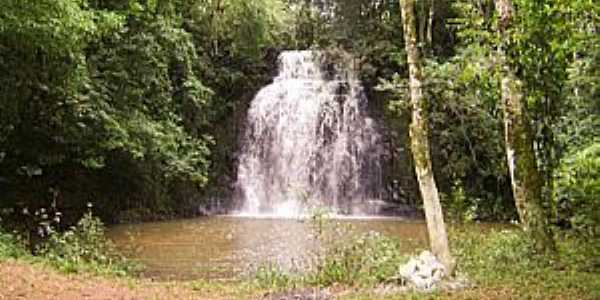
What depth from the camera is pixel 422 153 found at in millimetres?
10344

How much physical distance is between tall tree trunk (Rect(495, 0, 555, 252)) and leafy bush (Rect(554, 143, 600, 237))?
0.41 metres

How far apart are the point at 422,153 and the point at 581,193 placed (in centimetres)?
372

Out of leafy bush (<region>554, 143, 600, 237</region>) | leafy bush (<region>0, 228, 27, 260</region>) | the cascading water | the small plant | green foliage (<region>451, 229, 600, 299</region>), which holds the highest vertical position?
the cascading water

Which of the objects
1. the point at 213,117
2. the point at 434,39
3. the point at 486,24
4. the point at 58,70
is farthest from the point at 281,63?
the point at 486,24

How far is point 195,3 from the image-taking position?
94.2ft

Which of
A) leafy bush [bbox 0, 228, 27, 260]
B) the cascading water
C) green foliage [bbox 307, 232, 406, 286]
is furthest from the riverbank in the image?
the cascading water

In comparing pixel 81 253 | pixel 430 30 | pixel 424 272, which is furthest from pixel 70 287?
pixel 430 30

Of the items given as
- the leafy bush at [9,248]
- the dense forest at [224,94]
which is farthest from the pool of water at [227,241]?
the leafy bush at [9,248]

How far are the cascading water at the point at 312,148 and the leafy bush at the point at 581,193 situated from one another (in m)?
13.4

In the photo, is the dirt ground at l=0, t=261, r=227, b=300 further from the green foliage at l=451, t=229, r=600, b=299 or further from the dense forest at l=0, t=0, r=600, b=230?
the dense forest at l=0, t=0, r=600, b=230

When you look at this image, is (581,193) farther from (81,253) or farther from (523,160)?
(81,253)

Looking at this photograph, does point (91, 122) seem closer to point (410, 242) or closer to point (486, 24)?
point (410, 242)

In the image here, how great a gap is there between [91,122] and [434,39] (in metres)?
15.8

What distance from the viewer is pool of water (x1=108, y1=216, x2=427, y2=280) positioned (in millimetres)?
14367
